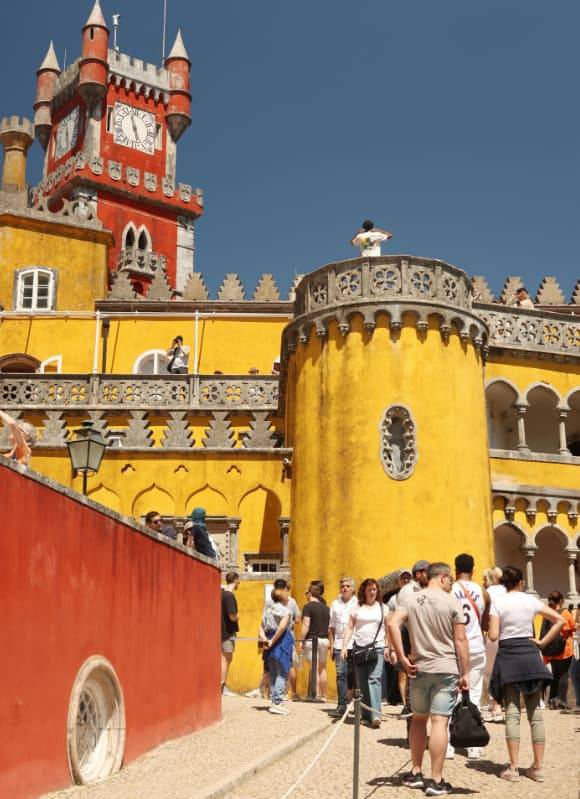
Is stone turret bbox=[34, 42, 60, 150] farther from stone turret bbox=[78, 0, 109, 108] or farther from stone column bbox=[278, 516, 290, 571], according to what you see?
stone column bbox=[278, 516, 290, 571]

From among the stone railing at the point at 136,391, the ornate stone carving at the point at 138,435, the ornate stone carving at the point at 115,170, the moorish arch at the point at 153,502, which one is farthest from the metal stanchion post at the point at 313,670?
the ornate stone carving at the point at 115,170

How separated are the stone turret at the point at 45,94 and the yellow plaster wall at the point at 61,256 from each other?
2033 cm

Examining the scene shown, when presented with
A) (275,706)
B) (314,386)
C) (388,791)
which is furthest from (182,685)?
(314,386)

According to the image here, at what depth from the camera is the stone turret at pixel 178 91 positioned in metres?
59.3

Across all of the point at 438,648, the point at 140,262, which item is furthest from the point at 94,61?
the point at 438,648

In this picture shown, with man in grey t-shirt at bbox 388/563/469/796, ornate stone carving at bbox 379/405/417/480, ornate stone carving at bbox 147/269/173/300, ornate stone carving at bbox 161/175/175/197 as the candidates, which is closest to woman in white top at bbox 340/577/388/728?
man in grey t-shirt at bbox 388/563/469/796

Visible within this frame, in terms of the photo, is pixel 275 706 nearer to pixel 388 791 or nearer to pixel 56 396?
pixel 388 791

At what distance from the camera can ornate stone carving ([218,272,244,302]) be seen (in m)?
39.2

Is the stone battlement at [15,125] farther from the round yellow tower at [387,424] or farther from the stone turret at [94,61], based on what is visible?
the round yellow tower at [387,424]

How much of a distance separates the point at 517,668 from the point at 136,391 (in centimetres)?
1961

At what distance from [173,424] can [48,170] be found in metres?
37.3

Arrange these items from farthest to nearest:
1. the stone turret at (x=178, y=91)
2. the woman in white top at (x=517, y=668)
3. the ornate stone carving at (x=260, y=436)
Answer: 1. the stone turret at (x=178, y=91)
2. the ornate stone carving at (x=260, y=436)
3. the woman in white top at (x=517, y=668)

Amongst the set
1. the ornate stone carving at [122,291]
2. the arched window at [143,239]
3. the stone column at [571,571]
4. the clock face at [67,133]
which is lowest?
the stone column at [571,571]

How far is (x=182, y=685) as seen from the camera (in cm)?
1253
